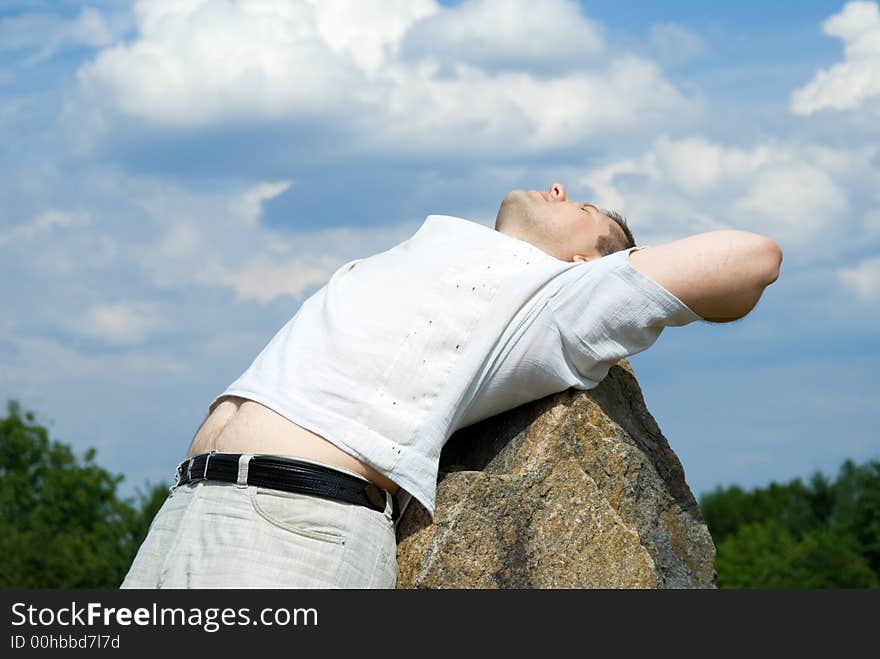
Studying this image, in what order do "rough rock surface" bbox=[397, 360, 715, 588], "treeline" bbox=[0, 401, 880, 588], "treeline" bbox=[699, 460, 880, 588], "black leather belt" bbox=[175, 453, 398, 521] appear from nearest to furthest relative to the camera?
"black leather belt" bbox=[175, 453, 398, 521]
"rough rock surface" bbox=[397, 360, 715, 588]
"treeline" bbox=[0, 401, 880, 588]
"treeline" bbox=[699, 460, 880, 588]

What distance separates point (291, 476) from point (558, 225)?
1807 millimetres

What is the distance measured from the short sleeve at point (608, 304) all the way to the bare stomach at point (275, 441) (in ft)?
3.31

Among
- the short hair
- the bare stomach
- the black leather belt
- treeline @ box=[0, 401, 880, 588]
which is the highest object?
treeline @ box=[0, 401, 880, 588]

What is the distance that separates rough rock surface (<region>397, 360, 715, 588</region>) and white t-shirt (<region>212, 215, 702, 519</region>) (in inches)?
5.5

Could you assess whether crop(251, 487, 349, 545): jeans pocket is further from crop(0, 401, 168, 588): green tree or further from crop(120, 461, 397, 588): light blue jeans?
crop(0, 401, 168, 588): green tree

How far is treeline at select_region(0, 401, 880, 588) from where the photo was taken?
40.9m

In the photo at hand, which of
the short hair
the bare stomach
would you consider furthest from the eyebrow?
the bare stomach

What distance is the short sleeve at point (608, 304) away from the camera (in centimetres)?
466

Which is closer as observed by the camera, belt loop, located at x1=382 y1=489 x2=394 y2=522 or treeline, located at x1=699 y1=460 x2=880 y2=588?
belt loop, located at x1=382 y1=489 x2=394 y2=522

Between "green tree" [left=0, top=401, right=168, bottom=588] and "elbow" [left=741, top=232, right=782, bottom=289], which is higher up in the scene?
"green tree" [left=0, top=401, right=168, bottom=588]

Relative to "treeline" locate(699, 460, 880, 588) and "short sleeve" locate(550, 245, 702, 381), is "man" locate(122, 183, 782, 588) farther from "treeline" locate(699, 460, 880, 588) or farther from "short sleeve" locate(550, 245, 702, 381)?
"treeline" locate(699, 460, 880, 588)

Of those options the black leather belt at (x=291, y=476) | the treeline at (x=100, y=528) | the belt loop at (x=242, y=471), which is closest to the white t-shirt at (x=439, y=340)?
the black leather belt at (x=291, y=476)

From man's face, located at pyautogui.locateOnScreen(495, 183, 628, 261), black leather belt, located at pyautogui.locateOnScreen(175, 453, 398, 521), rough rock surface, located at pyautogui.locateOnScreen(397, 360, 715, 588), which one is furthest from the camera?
man's face, located at pyautogui.locateOnScreen(495, 183, 628, 261)

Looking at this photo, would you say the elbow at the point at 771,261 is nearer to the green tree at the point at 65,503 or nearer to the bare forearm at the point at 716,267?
the bare forearm at the point at 716,267
